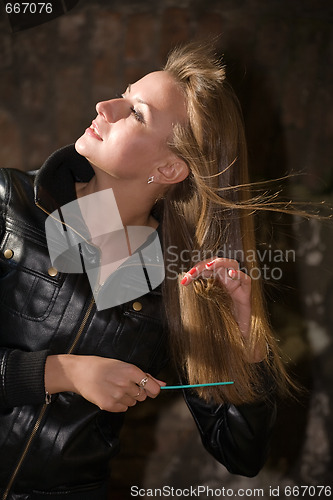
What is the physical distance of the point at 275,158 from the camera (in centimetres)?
192

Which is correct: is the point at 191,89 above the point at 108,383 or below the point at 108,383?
above

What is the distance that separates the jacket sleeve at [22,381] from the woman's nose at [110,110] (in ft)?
1.72

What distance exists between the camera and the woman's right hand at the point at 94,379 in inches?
44.3

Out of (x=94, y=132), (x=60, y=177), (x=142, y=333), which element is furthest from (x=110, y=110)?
(x=142, y=333)

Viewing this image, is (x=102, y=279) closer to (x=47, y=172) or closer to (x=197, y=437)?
(x=47, y=172)

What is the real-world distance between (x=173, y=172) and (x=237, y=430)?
0.63 meters

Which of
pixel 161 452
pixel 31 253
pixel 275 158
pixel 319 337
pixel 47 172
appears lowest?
pixel 161 452

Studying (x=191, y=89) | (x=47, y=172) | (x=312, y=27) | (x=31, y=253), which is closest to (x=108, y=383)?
(x=31, y=253)

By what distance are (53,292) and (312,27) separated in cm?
126

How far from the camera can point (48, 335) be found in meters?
1.22

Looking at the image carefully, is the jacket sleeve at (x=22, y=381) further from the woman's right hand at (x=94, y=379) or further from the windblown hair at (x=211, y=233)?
the windblown hair at (x=211, y=233)

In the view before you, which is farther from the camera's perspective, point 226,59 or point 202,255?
point 226,59

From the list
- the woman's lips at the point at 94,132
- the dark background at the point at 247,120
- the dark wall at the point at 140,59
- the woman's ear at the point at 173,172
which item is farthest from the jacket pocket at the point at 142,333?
the dark wall at the point at 140,59

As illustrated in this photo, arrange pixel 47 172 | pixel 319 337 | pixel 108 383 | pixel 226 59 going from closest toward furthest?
pixel 108 383, pixel 47 172, pixel 226 59, pixel 319 337
